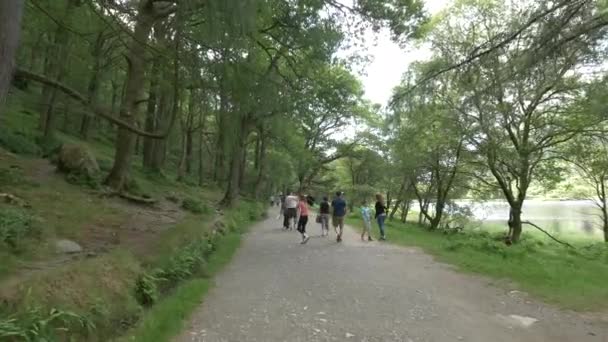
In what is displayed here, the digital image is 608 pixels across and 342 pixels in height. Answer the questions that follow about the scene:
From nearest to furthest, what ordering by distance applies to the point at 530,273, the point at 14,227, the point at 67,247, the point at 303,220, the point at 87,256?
the point at 14,227 → the point at 87,256 → the point at 67,247 → the point at 530,273 → the point at 303,220

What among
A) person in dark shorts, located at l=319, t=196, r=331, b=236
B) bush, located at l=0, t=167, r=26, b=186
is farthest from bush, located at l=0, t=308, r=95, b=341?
person in dark shorts, located at l=319, t=196, r=331, b=236

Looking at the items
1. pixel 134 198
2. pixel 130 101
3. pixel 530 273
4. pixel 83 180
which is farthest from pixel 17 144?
pixel 530 273

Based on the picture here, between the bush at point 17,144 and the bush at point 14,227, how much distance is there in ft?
31.5

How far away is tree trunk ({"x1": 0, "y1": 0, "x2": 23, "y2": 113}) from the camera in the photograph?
13.7 ft

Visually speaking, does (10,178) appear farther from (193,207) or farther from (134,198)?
(193,207)

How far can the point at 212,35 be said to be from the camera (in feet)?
17.4

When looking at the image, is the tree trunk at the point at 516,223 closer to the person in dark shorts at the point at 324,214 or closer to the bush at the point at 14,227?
the person in dark shorts at the point at 324,214

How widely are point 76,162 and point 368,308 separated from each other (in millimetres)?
10750

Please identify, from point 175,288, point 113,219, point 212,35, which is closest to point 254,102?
point 212,35

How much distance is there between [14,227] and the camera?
6.27m

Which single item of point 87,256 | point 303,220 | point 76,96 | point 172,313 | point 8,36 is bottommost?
point 172,313

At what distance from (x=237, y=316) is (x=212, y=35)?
11.5 ft

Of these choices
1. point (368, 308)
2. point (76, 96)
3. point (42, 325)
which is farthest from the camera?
point (76, 96)

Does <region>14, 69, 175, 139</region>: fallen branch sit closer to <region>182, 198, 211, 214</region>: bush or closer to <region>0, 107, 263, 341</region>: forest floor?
<region>0, 107, 263, 341</region>: forest floor
